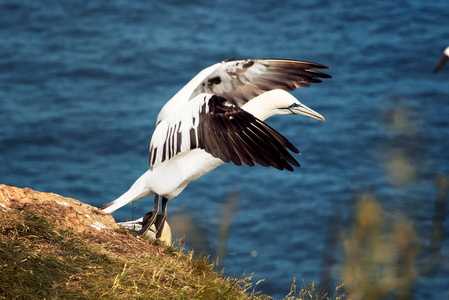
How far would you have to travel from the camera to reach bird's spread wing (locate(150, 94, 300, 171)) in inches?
229

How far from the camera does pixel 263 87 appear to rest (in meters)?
7.54

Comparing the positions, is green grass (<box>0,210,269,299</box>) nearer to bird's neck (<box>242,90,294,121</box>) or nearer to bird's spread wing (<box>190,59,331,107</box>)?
bird's neck (<box>242,90,294,121</box>)

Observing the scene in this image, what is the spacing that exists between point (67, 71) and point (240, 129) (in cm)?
1545

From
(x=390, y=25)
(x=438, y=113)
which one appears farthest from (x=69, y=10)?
(x=438, y=113)

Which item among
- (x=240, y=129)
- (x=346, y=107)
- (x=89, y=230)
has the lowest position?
(x=346, y=107)

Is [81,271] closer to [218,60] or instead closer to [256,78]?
[256,78]

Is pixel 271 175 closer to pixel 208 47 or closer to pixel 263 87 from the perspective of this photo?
pixel 208 47

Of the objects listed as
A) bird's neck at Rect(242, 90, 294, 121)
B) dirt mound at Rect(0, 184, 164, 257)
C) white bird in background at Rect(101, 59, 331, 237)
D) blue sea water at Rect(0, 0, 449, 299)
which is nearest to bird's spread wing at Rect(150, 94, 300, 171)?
white bird in background at Rect(101, 59, 331, 237)

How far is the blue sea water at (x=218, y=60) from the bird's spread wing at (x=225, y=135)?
22.9 ft

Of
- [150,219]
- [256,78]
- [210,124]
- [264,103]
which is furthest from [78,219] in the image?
[256,78]

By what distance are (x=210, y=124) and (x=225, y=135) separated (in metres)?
0.19

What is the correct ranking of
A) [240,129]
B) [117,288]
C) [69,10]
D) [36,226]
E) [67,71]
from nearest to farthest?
[117,288], [36,226], [240,129], [67,71], [69,10]

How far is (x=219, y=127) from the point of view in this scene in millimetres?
6078

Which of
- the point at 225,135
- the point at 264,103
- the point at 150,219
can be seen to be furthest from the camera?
the point at 264,103
